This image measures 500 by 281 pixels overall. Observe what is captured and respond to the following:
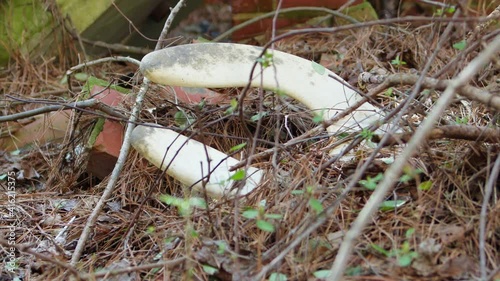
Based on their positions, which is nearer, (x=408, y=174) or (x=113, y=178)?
(x=408, y=174)

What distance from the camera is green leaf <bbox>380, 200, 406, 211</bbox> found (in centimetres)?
181

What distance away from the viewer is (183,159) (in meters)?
2.13

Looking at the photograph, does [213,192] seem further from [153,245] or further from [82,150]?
[82,150]

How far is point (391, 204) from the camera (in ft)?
5.96

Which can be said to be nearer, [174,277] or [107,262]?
[174,277]

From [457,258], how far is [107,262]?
1.04 meters

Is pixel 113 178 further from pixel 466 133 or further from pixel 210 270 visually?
pixel 466 133

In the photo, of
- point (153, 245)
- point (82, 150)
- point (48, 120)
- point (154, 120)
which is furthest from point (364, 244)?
point (48, 120)

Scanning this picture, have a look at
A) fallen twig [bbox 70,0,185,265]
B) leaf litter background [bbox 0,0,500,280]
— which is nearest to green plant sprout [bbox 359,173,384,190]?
leaf litter background [bbox 0,0,500,280]

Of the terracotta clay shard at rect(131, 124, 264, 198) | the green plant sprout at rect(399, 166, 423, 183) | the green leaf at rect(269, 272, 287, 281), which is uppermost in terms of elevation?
the green plant sprout at rect(399, 166, 423, 183)

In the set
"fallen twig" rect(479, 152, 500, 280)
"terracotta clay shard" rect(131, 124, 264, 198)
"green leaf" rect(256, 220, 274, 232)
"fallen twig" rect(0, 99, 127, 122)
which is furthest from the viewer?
"fallen twig" rect(0, 99, 127, 122)

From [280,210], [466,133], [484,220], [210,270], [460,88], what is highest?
[460,88]

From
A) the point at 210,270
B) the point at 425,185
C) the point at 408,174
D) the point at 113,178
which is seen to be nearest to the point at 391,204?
the point at 425,185

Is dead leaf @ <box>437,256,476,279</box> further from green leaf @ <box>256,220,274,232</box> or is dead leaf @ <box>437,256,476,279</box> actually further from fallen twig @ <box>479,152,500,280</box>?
green leaf @ <box>256,220,274,232</box>
